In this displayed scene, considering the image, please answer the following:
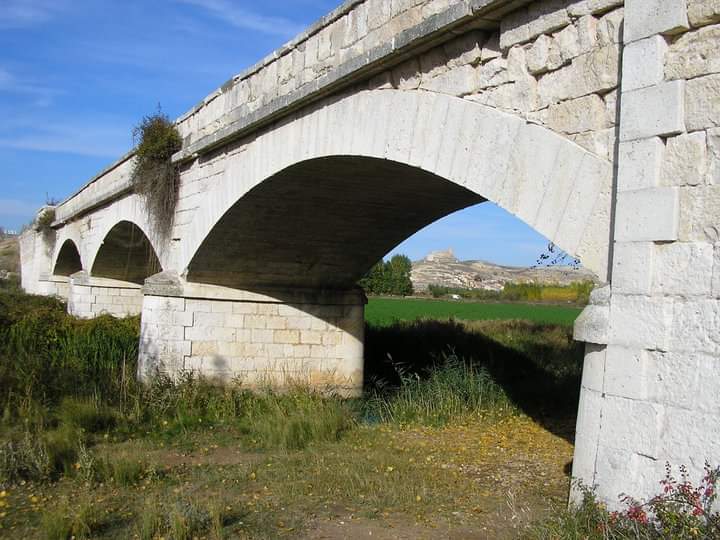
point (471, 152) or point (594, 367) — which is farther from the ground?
point (471, 152)

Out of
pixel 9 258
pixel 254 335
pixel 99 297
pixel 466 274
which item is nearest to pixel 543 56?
pixel 254 335

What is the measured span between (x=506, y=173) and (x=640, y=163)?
99cm

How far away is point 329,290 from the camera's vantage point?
35.9 ft

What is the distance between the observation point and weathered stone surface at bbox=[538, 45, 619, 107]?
3920 millimetres

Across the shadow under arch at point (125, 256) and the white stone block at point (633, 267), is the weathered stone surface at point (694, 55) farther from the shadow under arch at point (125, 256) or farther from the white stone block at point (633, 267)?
the shadow under arch at point (125, 256)

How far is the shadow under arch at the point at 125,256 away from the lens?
46.4 feet

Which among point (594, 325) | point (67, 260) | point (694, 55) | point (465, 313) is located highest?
point (694, 55)

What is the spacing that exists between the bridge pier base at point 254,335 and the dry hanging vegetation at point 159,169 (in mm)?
946

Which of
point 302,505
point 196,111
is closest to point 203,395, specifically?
point 196,111

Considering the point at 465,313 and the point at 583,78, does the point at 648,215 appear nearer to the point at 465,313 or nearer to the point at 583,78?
the point at 583,78

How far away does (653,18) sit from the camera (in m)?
3.58

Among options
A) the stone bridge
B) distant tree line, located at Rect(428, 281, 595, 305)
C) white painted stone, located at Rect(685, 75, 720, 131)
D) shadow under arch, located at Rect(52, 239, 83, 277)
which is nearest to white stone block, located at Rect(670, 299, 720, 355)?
the stone bridge

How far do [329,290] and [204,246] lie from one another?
227cm

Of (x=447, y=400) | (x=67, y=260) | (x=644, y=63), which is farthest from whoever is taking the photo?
(x=67, y=260)
